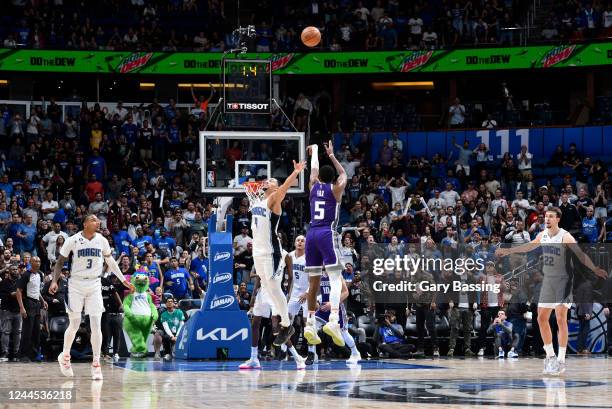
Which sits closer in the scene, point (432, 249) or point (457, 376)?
point (457, 376)

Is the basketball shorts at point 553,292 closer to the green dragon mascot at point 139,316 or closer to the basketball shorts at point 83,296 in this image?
the basketball shorts at point 83,296

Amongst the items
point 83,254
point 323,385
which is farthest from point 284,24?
point 323,385

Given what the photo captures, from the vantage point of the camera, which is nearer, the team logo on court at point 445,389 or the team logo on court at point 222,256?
the team logo on court at point 445,389

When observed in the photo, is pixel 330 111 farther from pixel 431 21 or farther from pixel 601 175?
pixel 601 175

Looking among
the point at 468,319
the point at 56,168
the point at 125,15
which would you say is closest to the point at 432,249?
the point at 468,319

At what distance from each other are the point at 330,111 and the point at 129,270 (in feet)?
52.2

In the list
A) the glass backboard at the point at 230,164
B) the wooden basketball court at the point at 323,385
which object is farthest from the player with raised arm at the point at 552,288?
the glass backboard at the point at 230,164

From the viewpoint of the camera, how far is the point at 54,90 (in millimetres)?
37688

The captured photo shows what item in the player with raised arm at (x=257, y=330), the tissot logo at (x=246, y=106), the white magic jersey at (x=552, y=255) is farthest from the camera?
the tissot logo at (x=246, y=106)

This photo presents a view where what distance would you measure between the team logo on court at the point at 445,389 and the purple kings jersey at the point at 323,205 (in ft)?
→ 7.19

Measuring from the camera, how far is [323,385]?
46.1 feet

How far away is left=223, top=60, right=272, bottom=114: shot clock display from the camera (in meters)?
20.8

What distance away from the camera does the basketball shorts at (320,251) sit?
14.9 meters

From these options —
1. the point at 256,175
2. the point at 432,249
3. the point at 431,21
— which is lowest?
the point at 432,249
